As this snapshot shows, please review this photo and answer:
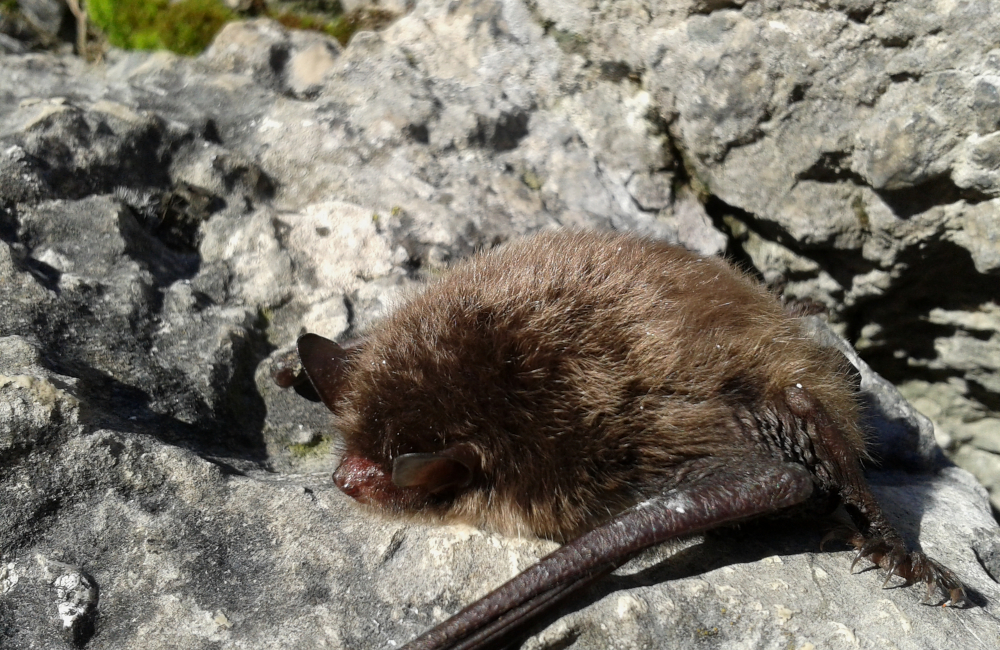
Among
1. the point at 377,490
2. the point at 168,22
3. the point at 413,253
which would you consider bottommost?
the point at 377,490

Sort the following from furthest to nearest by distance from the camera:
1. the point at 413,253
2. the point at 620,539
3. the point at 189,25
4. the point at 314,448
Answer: the point at 189,25, the point at 413,253, the point at 314,448, the point at 620,539

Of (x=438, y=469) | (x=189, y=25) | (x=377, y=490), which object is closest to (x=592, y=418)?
(x=438, y=469)

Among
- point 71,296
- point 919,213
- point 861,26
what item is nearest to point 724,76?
point 861,26

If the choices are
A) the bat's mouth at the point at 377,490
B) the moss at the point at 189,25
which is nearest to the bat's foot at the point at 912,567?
the bat's mouth at the point at 377,490

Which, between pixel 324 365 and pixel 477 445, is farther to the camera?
pixel 324 365

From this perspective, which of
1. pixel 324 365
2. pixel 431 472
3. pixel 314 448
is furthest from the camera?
pixel 314 448

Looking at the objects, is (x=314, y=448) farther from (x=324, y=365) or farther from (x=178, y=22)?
(x=178, y=22)
